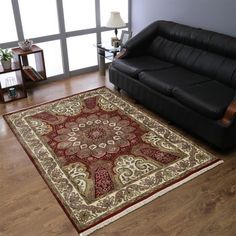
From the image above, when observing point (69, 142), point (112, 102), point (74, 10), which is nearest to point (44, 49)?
point (74, 10)

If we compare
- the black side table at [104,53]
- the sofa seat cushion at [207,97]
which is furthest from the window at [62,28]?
the sofa seat cushion at [207,97]

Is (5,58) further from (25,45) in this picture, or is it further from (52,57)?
(52,57)

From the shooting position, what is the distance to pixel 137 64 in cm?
380

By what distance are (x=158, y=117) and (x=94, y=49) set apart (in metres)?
2.02

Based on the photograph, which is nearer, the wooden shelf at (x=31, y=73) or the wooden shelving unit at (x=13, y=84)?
the wooden shelving unit at (x=13, y=84)

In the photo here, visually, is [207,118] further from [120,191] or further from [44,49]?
[44,49]

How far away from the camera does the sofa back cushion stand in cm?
331

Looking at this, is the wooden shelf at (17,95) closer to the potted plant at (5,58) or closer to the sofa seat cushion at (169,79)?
the potted plant at (5,58)

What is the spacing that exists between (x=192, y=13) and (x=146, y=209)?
2.88 metres

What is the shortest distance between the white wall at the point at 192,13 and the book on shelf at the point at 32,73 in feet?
6.40

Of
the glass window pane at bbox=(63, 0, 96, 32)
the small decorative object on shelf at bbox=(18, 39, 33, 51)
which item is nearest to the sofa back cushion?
the glass window pane at bbox=(63, 0, 96, 32)

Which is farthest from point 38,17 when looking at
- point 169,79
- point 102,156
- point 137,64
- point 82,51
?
point 102,156

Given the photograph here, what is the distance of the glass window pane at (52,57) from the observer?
4.41m

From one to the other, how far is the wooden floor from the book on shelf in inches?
62.5
